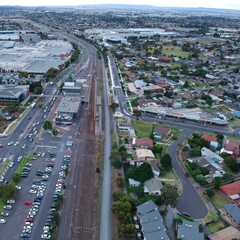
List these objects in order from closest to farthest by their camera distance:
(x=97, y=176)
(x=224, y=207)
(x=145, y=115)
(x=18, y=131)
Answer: (x=224, y=207), (x=97, y=176), (x=18, y=131), (x=145, y=115)

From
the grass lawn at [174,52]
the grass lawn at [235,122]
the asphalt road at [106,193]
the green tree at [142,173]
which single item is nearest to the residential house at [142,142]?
the asphalt road at [106,193]

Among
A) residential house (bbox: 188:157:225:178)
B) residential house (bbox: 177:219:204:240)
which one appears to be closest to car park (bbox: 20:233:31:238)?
residential house (bbox: 177:219:204:240)

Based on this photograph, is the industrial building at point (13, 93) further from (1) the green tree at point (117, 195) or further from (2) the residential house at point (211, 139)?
(2) the residential house at point (211, 139)

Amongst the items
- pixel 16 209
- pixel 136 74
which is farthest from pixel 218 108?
pixel 16 209

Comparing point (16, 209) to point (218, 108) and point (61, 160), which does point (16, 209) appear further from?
point (218, 108)

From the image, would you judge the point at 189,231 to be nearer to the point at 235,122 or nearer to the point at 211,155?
the point at 211,155

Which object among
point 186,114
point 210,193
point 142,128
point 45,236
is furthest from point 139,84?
point 45,236
